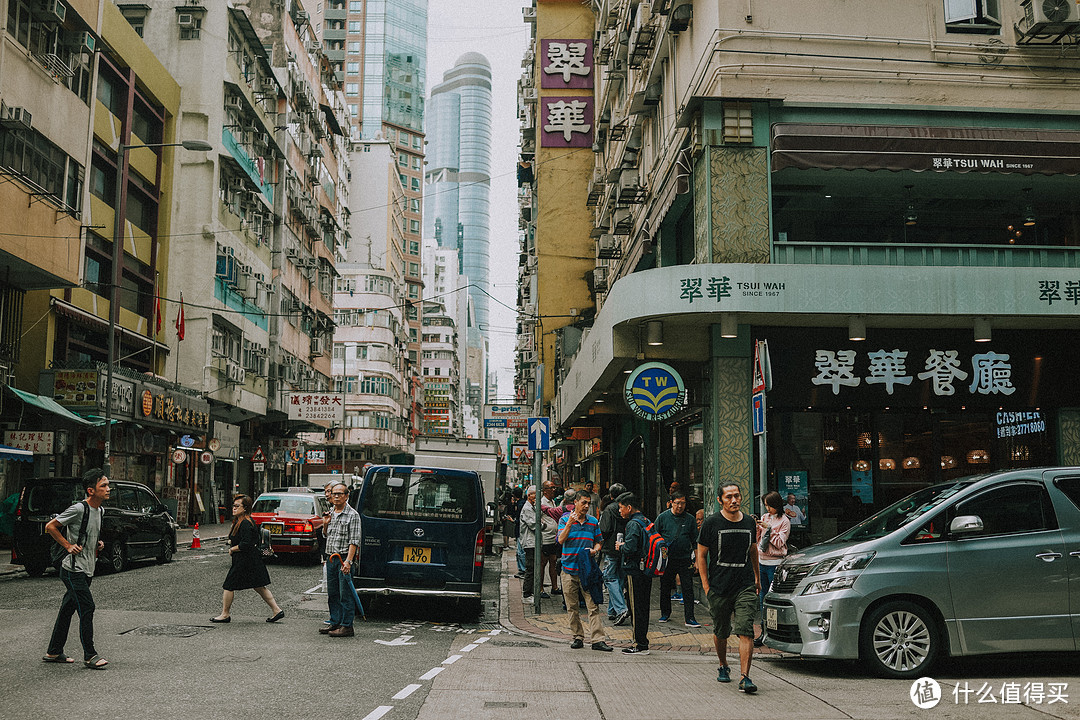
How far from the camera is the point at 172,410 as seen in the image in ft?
104

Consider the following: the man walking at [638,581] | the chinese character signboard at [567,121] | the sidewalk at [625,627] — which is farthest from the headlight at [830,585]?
the chinese character signboard at [567,121]

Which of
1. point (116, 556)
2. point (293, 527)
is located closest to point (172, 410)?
point (293, 527)

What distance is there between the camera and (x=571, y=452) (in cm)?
5081

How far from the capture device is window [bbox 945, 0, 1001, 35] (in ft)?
49.8

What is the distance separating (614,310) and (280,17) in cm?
3554

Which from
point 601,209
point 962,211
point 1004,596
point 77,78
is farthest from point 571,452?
point 1004,596

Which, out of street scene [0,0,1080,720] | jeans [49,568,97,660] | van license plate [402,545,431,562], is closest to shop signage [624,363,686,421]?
street scene [0,0,1080,720]

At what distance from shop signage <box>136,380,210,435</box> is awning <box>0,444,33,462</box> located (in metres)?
7.95

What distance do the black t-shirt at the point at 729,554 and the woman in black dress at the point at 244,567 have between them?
595 cm

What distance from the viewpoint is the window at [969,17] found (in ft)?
49.8

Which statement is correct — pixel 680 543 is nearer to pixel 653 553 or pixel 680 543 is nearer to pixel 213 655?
pixel 653 553

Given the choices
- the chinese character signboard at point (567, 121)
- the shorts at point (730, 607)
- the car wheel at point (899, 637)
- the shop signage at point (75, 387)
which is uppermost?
the chinese character signboard at point (567, 121)

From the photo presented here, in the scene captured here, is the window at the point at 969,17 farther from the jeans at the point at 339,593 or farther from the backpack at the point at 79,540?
the backpack at the point at 79,540

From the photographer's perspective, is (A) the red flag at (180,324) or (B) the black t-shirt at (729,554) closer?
(B) the black t-shirt at (729,554)
